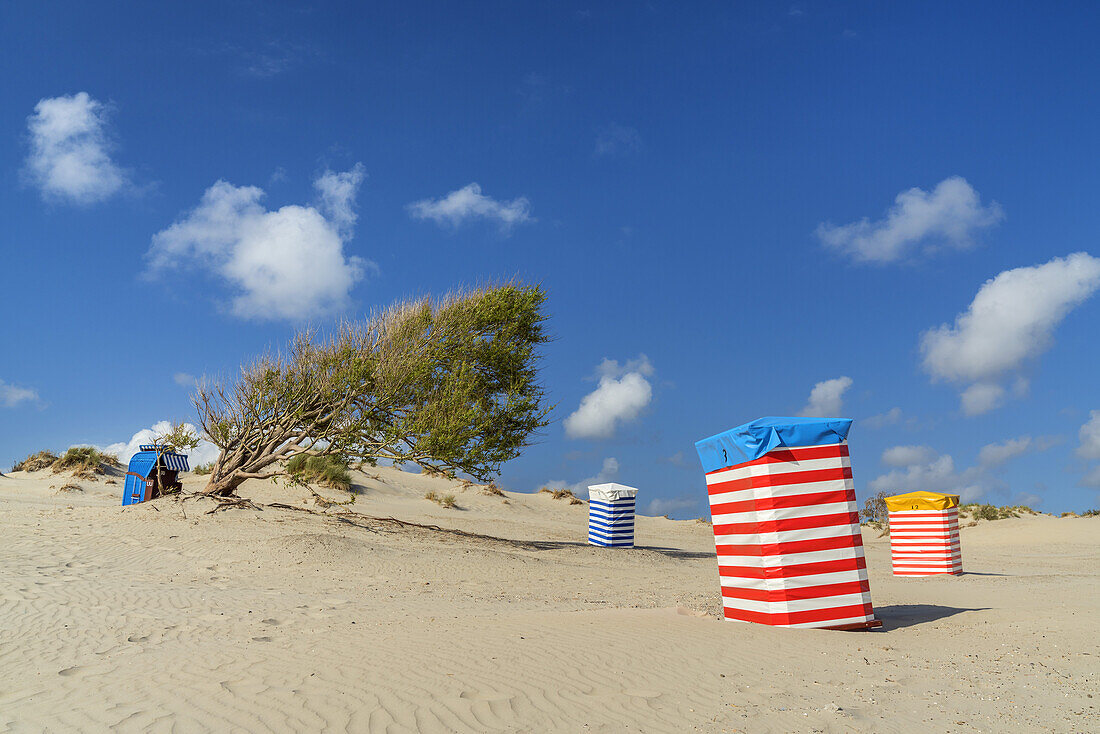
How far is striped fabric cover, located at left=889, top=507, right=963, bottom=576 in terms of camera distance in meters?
15.6

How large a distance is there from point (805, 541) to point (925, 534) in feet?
36.1

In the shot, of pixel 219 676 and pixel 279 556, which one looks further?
pixel 279 556

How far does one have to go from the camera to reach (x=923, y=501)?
15.9 metres

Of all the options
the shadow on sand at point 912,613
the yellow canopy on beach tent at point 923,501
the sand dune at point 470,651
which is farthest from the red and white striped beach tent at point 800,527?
the yellow canopy on beach tent at point 923,501

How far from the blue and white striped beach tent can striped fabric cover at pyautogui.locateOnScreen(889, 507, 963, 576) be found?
787 centimetres

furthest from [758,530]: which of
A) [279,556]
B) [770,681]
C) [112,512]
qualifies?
[112,512]

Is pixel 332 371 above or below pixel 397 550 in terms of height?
above

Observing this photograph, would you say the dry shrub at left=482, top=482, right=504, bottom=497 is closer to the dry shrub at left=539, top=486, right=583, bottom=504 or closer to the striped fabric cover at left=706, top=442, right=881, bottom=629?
the dry shrub at left=539, top=486, right=583, bottom=504

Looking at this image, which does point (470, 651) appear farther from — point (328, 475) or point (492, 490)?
point (492, 490)

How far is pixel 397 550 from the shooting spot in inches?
616

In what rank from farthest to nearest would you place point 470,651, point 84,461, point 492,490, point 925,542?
point 492,490 < point 84,461 < point 925,542 < point 470,651

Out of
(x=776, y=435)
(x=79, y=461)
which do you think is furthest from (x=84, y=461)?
(x=776, y=435)

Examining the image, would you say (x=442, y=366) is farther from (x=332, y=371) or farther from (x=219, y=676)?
(x=219, y=676)

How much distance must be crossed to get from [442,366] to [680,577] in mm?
9389
